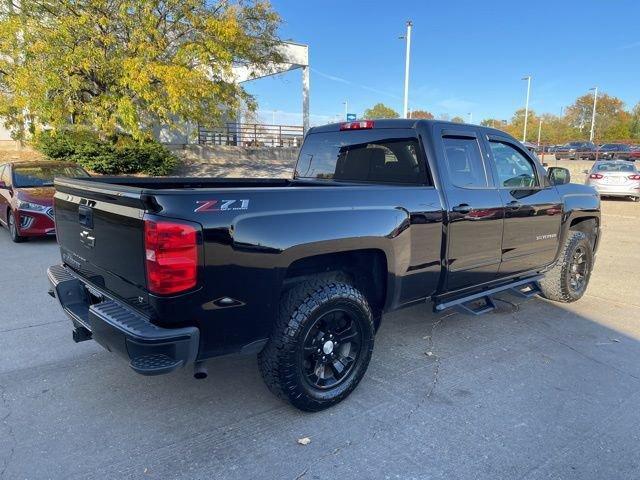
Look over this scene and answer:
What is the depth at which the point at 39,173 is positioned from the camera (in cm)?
891

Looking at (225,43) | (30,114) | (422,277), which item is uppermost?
(225,43)

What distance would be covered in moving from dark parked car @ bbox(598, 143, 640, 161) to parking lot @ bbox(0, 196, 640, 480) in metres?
36.8

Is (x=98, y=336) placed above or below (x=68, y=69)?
below

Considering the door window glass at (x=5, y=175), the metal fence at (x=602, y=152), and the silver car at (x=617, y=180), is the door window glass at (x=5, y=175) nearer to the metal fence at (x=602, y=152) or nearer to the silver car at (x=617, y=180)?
the silver car at (x=617, y=180)

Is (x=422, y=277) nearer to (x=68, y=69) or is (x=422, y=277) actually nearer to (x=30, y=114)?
(x=68, y=69)

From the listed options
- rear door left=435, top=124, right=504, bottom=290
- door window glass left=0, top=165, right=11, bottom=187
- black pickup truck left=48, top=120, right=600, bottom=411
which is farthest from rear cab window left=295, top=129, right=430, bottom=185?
door window glass left=0, top=165, right=11, bottom=187

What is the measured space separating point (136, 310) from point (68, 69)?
11849 mm

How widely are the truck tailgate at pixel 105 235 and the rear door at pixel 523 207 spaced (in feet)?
10.6

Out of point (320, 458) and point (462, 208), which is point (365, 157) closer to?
point (462, 208)

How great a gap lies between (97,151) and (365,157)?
47.3ft

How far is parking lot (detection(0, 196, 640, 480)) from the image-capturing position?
2.64 metres

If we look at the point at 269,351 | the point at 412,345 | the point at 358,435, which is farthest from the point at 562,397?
the point at 269,351

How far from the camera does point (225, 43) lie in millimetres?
13891

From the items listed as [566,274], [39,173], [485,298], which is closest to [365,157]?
[485,298]
